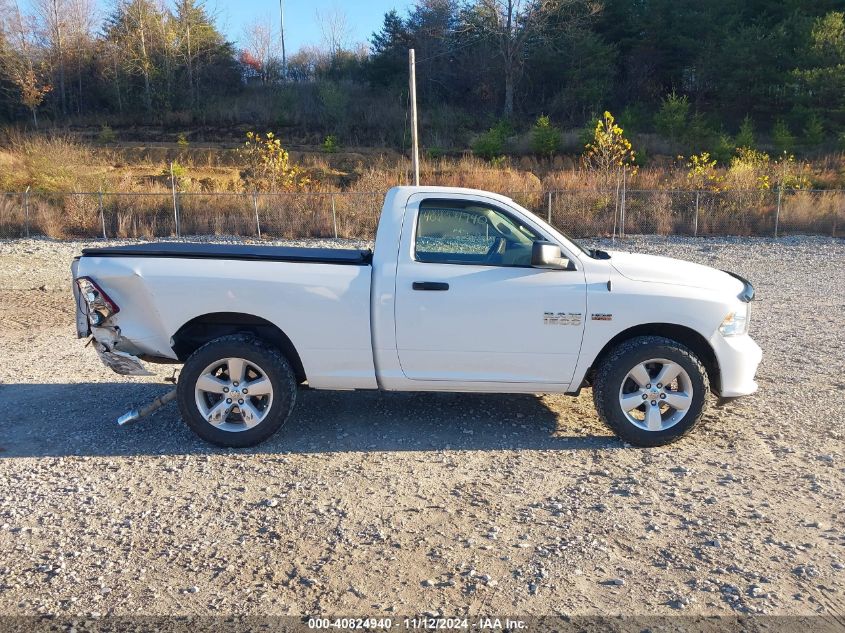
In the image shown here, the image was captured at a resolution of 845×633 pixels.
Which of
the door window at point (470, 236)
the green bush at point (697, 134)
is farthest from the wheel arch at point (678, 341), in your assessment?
the green bush at point (697, 134)

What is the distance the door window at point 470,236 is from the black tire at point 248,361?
140 cm

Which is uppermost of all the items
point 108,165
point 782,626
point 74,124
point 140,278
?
point 74,124

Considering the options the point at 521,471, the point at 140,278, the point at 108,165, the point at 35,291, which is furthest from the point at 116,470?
the point at 108,165

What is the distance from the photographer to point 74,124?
165ft

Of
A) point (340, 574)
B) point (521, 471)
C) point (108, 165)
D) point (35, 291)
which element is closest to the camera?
point (340, 574)

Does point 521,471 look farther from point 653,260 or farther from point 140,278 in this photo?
point 140,278

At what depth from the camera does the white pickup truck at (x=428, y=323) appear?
220 inches

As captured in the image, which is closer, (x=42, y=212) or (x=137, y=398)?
(x=137, y=398)

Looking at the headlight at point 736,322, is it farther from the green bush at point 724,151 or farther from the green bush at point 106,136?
the green bush at point 106,136

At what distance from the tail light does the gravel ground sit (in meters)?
1.03

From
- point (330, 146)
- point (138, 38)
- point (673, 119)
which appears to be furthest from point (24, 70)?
point (673, 119)

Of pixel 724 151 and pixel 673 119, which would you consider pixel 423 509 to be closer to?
pixel 724 151

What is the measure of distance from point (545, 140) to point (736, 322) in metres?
34.3

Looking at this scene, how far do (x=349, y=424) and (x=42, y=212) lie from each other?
21208 mm
